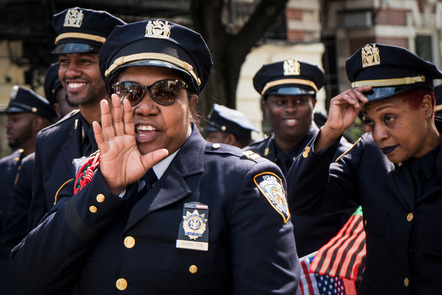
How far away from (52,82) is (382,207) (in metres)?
3.72

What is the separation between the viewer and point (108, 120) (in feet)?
9.28

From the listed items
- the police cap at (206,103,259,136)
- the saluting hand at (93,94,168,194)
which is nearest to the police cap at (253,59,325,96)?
the police cap at (206,103,259,136)

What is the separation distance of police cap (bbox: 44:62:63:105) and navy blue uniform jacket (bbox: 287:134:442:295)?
10.3 feet

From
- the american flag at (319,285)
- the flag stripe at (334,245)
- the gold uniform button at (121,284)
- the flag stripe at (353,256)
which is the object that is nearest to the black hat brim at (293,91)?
the flag stripe at (334,245)

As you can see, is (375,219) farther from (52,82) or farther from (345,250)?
(52,82)

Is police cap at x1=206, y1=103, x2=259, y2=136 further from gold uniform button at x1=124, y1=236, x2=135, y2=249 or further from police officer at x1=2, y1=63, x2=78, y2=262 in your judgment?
gold uniform button at x1=124, y1=236, x2=135, y2=249

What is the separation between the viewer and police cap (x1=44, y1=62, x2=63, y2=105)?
6324 mm

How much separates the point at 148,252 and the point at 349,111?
1481mm

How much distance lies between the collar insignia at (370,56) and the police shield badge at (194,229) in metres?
1.42

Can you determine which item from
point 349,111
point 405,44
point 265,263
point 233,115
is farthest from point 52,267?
point 405,44

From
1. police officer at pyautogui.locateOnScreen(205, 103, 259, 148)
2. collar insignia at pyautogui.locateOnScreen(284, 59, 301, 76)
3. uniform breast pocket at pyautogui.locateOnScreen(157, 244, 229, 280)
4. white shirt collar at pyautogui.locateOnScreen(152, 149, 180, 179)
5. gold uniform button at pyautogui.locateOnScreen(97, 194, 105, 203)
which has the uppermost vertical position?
collar insignia at pyautogui.locateOnScreen(284, 59, 301, 76)

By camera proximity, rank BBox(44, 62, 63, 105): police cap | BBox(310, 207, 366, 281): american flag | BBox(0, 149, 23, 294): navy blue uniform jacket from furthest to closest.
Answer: BBox(44, 62, 63, 105): police cap, BBox(0, 149, 23, 294): navy blue uniform jacket, BBox(310, 207, 366, 281): american flag

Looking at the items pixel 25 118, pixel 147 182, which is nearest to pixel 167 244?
pixel 147 182

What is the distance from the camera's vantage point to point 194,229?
2729 mm
